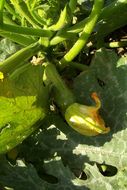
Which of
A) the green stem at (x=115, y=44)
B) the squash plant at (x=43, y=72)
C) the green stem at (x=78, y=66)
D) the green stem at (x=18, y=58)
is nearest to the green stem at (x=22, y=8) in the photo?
the squash plant at (x=43, y=72)

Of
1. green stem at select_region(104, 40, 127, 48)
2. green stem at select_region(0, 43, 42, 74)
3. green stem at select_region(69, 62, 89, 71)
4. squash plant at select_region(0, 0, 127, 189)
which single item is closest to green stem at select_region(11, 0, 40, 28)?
squash plant at select_region(0, 0, 127, 189)

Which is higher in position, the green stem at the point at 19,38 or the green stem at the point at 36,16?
the green stem at the point at 36,16

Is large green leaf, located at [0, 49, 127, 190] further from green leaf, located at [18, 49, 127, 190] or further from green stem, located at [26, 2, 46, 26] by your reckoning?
green stem, located at [26, 2, 46, 26]

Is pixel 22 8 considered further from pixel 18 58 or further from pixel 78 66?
pixel 78 66

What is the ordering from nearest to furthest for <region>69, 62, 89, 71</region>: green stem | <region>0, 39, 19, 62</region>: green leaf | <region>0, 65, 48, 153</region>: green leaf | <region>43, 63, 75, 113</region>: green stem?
<region>0, 65, 48, 153</region>: green leaf → <region>43, 63, 75, 113</region>: green stem → <region>69, 62, 89, 71</region>: green stem → <region>0, 39, 19, 62</region>: green leaf

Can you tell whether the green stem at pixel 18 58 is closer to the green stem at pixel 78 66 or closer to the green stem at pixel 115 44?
the green stem at pixel 78 66

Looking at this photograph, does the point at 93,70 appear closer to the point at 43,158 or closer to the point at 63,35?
the point at 63,35
